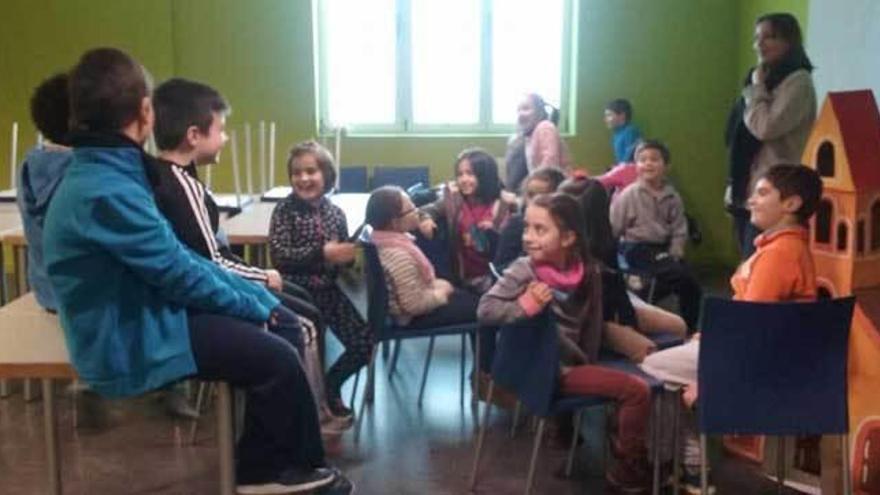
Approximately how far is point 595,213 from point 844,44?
2.25m

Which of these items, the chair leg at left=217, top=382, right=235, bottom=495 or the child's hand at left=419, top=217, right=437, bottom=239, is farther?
the child's hand at left=419, top=217, right=437, bottom=239

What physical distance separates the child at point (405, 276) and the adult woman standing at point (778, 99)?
4.01 ft

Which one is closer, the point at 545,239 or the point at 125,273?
the point at 125,273

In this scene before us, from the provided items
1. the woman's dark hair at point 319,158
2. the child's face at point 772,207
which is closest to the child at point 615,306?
the child's face at point 772,207

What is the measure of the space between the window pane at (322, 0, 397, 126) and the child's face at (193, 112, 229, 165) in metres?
4.11

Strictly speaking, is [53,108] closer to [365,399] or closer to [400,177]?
[365,399]

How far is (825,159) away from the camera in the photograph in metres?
3.06

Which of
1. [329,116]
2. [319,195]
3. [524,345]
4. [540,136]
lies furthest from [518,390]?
[329,116]

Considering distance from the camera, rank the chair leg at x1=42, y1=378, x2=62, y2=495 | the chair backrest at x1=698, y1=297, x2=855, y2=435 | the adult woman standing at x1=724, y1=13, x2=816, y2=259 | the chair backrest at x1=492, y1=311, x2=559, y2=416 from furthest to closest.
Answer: the adult woman standing at x1=724, y1=13, x2=816, y2=259 → the chair backrest at x1=492, y1=311, x2=559, y2=416 → the chair leg at x1=42, y1=378, x2=62, y2=495 → the chair backrest at x1=698, y1=297, x2=855, y2=435

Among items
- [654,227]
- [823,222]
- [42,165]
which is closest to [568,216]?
[823,222]

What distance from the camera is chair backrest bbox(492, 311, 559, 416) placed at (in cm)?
260

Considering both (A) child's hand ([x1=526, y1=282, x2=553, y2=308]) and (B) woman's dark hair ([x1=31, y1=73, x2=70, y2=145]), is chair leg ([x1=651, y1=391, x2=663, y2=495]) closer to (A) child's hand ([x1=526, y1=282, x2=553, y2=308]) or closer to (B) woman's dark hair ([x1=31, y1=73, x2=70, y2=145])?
(A) child's hand ([x1=526, y1=282, x2=553, y2=308])

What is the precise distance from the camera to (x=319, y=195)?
11.3 feet

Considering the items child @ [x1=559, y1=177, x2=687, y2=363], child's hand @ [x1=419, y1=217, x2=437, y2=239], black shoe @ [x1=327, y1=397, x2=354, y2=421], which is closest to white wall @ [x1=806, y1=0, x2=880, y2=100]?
child @ [x1=559, y1=177, x2=687, y2=363]
